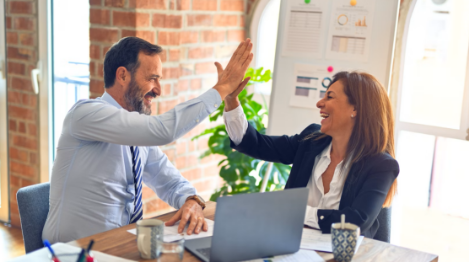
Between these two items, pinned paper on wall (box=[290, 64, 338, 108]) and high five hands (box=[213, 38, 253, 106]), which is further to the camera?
pinned paper on wall (box=[290, 64, 338, 108])

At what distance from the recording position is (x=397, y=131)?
10.3 ft

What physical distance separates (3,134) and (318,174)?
8.01ft

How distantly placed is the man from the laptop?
0.26 m

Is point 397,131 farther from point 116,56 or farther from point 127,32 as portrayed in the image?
point 116,56

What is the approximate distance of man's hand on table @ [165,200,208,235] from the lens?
5.33ft

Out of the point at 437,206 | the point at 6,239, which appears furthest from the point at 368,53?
the point at 6,239

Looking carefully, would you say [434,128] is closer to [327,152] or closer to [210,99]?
[327,152]

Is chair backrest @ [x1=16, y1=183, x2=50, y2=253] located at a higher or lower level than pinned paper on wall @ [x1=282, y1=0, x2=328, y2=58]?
lower

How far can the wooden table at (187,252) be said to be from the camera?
57.0 inches

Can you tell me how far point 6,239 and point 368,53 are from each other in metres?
2.53

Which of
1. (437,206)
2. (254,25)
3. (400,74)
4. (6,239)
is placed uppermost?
(254,25)

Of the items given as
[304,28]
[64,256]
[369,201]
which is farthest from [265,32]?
[64,256]

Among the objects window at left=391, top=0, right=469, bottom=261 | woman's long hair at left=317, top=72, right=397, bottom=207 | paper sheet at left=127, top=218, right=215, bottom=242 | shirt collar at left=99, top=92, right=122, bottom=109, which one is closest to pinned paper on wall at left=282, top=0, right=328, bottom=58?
window at left=391, top=0, right=469, bottom=261

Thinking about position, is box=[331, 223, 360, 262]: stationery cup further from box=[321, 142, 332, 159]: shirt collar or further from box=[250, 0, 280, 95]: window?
box=[250, 0, 280, 95]: window
